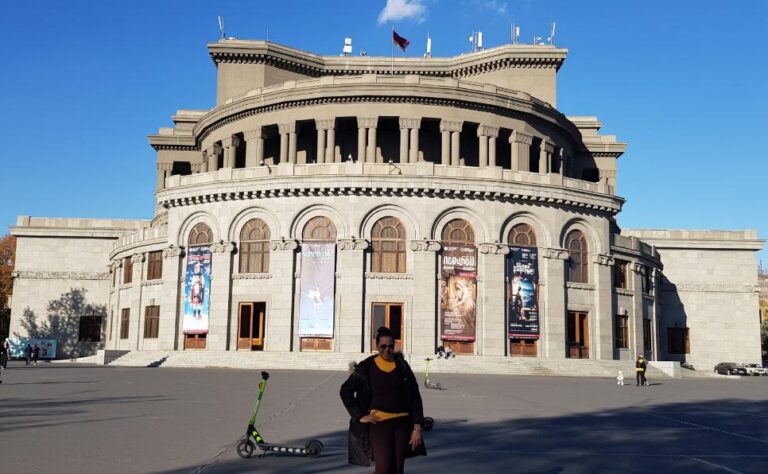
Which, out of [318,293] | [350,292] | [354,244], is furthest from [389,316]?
[354,244]

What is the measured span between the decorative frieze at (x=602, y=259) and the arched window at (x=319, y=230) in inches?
625

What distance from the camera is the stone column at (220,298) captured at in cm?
4444

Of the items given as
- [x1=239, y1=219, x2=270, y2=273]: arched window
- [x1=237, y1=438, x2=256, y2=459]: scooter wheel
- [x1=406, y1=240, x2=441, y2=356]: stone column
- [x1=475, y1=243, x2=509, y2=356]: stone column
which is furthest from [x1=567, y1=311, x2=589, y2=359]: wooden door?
[x1=237, y1=438, x2=256, y2=459]: scooter wheel

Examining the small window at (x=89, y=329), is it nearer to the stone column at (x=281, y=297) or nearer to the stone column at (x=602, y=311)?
the stone column at (x=281, y=297)

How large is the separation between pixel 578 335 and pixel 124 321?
30.4m

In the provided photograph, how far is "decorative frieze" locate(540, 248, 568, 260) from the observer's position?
1767 inches

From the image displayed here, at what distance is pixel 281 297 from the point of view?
143ft

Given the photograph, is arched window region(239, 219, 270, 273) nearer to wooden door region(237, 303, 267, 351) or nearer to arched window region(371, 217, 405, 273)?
wooden door region(237, 303, 267, 351)

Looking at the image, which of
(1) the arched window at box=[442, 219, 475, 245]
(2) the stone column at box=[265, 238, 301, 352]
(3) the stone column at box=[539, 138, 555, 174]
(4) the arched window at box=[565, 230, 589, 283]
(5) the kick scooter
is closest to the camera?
(5) the kick scooter

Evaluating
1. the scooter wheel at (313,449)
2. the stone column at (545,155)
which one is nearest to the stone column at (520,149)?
the stone column at (545,155)

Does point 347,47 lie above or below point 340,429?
above

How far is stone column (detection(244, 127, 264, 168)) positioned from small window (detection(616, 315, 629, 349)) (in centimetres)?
2608

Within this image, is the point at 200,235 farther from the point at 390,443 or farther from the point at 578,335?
the point at 390,443

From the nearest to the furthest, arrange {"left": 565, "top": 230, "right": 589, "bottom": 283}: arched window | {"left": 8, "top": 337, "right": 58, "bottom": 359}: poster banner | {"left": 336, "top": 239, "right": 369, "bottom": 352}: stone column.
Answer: {"left": 336, "top": 239, "right": 369, "bottom": 352}: stone column < {"left": 565, "top": 230, "right": 589, "bottom": 283}: arched window < {"left": 8, "top": 337, "right": 58, "bottom": 359}: poster banner
